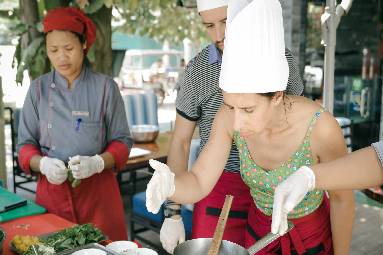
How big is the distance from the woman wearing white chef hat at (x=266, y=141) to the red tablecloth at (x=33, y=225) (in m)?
0.61

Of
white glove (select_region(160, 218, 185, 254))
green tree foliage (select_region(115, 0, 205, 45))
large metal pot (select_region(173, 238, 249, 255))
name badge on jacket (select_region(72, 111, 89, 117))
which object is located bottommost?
white glove (select_region(160, 218, 185, 254))

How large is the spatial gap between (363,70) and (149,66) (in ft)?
35.5

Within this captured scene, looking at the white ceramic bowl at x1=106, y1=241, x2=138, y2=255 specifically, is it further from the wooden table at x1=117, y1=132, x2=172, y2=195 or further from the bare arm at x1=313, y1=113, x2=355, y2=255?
the wooden table at x1=117, y1=132, x2=172, y2=195

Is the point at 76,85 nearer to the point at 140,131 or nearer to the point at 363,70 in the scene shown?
the point at 140,131

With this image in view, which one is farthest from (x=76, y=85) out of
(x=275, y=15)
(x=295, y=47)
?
(x=295, y=47)

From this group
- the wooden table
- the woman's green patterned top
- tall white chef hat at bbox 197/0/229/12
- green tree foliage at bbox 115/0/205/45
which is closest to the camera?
the woman's green patterned top

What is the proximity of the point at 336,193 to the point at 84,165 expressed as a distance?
112 cm

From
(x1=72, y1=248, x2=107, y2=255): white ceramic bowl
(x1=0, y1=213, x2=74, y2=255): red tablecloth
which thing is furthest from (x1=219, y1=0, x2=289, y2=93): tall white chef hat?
(x1=0, y1=213, x2=74, y2=255): red tablecloth

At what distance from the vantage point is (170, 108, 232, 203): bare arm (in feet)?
5.22

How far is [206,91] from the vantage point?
79.0 inches

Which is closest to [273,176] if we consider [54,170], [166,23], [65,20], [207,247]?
[207,247]

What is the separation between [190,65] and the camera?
2.11m

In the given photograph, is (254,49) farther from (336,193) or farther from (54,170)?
(54,170)

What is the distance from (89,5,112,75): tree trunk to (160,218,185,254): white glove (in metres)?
2.11
